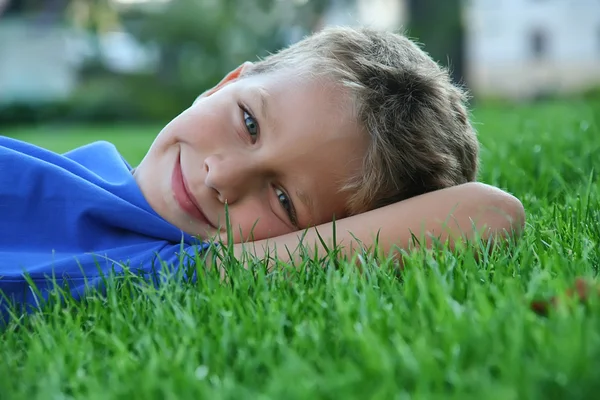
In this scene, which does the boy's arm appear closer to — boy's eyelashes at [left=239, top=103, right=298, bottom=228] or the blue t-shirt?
boy's eyelashes at [left=239, top=103, right=298, bottom=228]

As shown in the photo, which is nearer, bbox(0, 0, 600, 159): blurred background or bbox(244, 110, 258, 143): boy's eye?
bbox(244, 110, 258, 143): boy's eye

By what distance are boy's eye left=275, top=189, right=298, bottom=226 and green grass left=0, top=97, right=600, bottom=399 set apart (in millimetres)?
428

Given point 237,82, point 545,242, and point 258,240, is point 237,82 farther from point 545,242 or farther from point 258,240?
point 545,242

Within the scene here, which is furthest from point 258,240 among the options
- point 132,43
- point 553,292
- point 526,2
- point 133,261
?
point 526,2

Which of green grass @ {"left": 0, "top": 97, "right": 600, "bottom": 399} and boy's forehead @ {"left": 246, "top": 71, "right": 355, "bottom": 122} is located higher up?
boy's forehead @ {"left": 246, "top": 71, "right": 355, "bottom": 122}

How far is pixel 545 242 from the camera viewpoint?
2051 millimetres

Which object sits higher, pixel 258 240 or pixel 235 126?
pixel 235 126

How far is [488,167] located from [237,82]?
1.58 m

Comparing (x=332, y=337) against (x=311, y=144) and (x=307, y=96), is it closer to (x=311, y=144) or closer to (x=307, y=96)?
(x=311, y=144)

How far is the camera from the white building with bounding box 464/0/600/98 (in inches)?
1909

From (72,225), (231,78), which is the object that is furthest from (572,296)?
(231,78)

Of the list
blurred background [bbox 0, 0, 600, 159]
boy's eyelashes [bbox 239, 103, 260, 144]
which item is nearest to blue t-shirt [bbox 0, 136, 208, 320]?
boy's eyelashes [bbox 239, 103, 260, 144]

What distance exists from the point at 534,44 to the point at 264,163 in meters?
51.7

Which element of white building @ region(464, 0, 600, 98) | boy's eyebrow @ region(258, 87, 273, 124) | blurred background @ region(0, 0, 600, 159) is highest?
boy's eyebrow @ region(258, 87, 273, 124)
